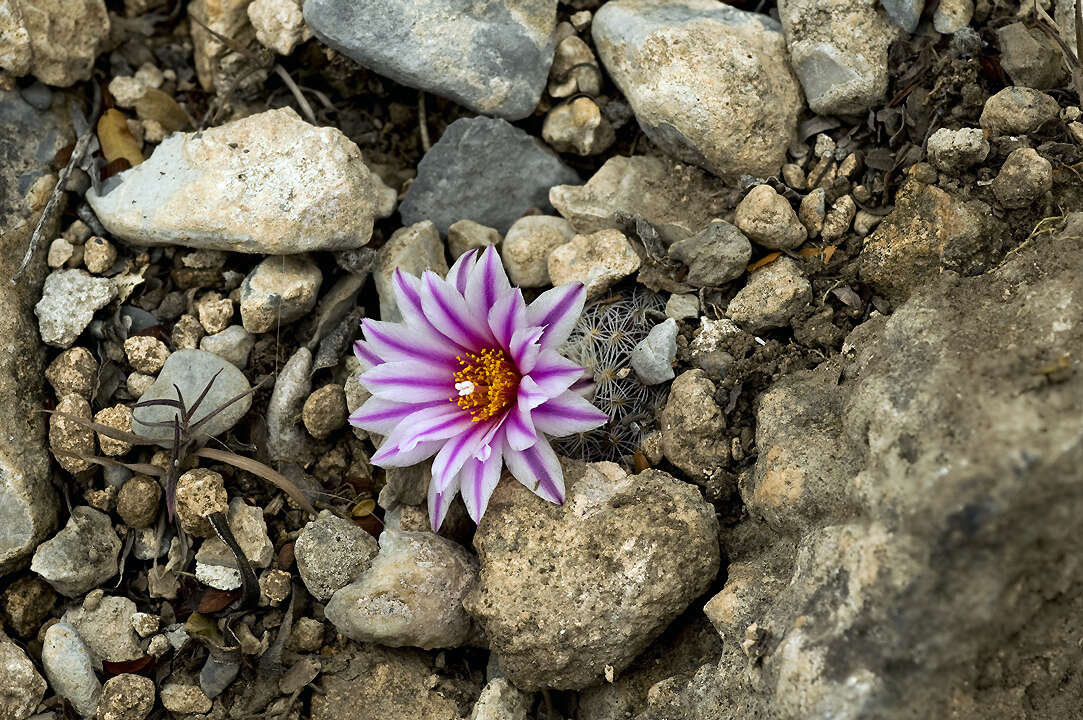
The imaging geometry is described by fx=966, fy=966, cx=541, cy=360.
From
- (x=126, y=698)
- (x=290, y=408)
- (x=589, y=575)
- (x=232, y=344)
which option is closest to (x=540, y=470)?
(x=589, y=575)

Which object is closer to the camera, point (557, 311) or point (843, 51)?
point (557, 311)

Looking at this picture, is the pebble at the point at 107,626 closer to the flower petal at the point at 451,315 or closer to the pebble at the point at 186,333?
the pebble at the point at 186,333

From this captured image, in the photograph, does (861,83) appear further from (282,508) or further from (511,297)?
(282,508)

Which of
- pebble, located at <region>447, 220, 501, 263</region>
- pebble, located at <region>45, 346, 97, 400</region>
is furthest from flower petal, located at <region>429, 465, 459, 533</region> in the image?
pebble, located at <region>45, 346, 97, 400</region>

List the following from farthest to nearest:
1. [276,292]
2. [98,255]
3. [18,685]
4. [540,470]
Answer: [98,255] < [276,292] < [18,685] < [540,470]

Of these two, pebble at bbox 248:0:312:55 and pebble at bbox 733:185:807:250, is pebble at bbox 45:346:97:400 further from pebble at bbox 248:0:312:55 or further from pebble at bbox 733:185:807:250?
pebble at bbox 733:185:807:250

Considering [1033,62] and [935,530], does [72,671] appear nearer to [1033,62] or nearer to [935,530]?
[935,530]
